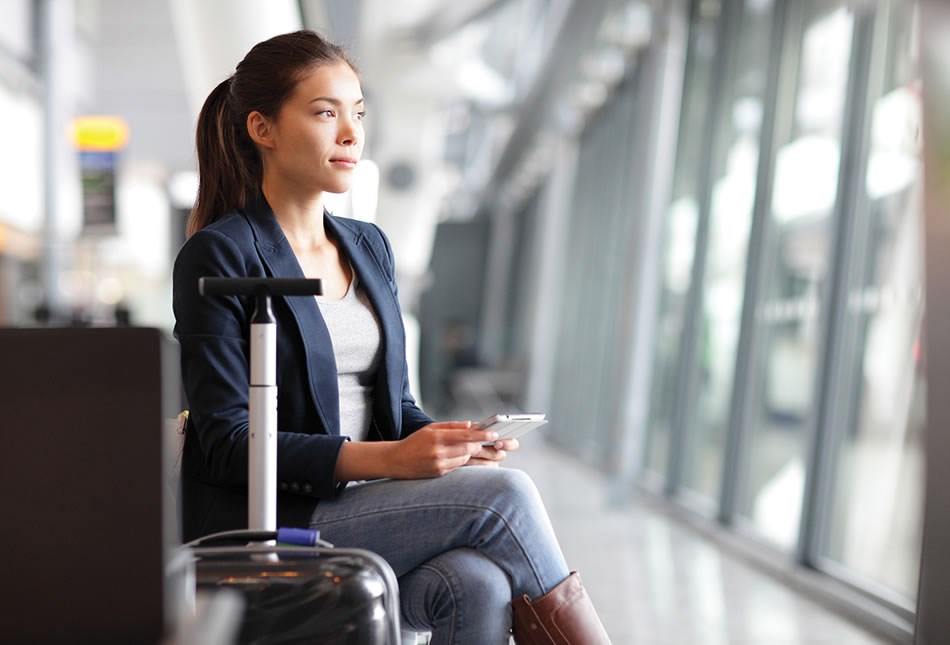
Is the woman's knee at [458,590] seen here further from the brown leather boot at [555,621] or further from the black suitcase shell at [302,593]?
the black suitcase shell at [302,593]

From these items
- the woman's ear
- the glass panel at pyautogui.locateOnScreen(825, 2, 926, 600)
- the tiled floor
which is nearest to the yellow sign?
the tiled floor

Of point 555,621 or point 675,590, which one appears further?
point 675,590

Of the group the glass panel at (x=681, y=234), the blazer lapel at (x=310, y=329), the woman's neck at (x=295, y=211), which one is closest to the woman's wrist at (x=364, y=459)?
the blazer lapel at (x=310, y=329)

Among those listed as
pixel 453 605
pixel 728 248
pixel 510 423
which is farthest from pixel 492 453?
pixel 728 248

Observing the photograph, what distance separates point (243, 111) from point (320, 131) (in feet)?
0.51

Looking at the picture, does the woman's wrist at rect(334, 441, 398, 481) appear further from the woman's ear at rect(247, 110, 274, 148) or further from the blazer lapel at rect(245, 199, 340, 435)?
the woman's ear at rect(247, 110, 274, 148)

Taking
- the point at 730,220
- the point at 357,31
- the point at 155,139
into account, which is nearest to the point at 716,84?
the point at 730,220

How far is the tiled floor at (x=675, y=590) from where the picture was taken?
12.0 ft

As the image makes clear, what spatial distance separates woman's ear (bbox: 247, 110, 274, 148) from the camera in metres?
1.89

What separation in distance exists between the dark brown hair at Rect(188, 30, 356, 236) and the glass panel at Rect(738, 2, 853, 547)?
3.23m

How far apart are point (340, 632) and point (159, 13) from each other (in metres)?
11.1

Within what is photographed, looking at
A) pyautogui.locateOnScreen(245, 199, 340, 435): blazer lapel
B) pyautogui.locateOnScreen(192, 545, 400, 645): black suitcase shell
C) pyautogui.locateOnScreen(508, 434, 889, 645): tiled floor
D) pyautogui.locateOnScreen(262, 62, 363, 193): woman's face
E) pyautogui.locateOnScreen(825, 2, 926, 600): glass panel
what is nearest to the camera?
pyautogui.locateOnScreen(192, 545, 400, 645): black suitcase shell

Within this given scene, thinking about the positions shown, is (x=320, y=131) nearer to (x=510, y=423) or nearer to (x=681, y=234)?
(x=510, y=423)

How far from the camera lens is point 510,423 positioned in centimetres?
168
